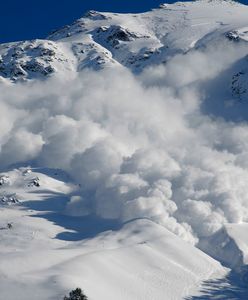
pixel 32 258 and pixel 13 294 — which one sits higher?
pixel 32 258

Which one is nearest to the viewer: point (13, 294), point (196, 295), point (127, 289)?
point (13, 294)

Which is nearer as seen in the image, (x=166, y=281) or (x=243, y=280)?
(x=166, y=281)

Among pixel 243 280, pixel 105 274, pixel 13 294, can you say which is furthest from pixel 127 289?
pixel 243 280

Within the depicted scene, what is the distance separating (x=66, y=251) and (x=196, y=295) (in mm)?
42177

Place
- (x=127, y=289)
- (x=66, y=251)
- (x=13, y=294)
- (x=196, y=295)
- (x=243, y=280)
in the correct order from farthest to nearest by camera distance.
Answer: (x=243, y=280), (x=66, y=251), (x=196, y=295), (x=127, y=289), (x=13, y=294)

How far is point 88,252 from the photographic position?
18850 cm

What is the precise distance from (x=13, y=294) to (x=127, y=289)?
33573 millimetres

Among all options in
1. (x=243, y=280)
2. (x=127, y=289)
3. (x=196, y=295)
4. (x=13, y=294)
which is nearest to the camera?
(x=13, y=294)

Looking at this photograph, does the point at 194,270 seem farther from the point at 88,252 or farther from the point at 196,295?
the point at 88,252

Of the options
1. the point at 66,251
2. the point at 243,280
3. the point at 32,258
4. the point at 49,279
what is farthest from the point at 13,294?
the point at 243,280

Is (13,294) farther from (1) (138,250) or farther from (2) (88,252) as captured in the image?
(1) (138,250)

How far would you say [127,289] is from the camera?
160m

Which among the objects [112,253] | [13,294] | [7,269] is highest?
[112,253]

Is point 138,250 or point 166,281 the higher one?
point 138,250
